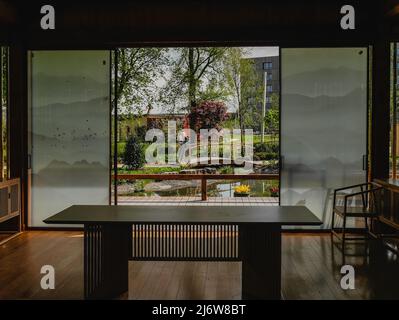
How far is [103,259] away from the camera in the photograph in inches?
126

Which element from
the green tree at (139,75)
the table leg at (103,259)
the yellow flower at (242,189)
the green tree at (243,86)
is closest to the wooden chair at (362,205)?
the table leg at (103,259)

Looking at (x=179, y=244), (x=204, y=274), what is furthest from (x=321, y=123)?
(x=179, y=244)

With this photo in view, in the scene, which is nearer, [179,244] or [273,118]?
[179,244]

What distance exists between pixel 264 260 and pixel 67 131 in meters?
3.48

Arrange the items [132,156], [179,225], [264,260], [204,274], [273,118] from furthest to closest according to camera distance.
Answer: [273,118] → [132,156] → [204,274] → [179,225] → [264,260]

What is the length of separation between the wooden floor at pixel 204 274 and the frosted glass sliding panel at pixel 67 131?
783mm

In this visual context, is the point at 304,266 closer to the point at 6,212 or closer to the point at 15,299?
the point at 15,299

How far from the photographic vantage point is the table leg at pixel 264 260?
3098 millimetres

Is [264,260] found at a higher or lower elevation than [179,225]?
lower

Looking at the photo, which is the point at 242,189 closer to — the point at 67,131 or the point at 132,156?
the point at 132,156

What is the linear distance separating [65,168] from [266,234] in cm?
341

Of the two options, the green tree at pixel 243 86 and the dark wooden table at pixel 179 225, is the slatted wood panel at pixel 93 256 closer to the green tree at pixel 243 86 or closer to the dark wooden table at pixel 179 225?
the dark wooden table at pixel 179 225

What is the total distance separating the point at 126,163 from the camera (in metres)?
9.21

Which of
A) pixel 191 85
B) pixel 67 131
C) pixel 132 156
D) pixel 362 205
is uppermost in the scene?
pixel 191 85
